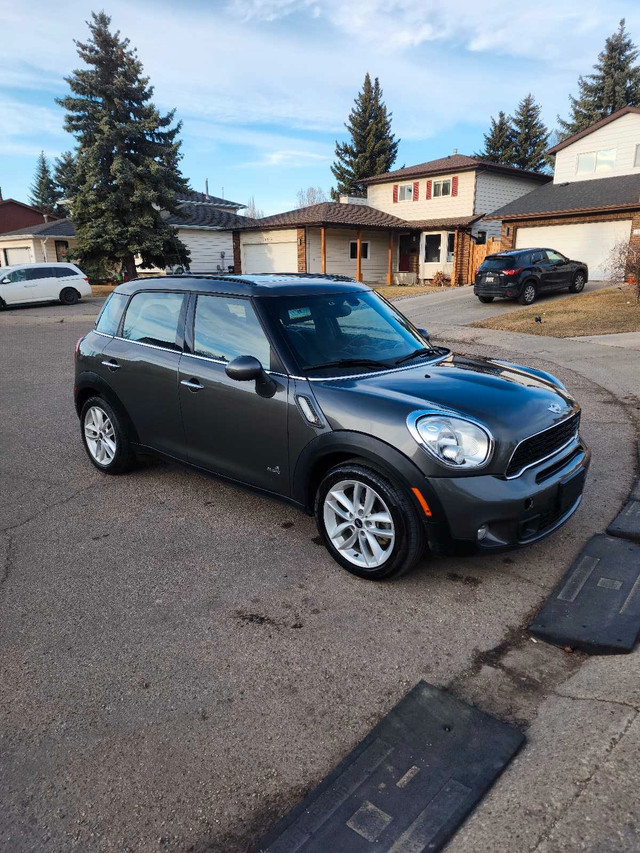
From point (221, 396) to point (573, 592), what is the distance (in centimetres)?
252

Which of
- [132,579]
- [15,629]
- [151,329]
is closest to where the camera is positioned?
[15,629]

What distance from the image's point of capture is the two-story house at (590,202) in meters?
23.0

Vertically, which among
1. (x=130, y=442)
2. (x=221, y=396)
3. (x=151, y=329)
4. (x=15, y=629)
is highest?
(x=151, y=329)

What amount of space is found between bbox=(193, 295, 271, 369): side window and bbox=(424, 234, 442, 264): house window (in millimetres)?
28602

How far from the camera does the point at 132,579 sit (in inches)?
146

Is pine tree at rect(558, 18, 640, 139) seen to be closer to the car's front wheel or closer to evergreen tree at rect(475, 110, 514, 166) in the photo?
evergreen tree at rect(475, 110, 514, 166)

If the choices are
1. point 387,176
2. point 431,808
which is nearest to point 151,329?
point 431,808

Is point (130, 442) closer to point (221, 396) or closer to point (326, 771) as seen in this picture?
point (221, 396)

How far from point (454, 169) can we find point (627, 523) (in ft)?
95.9

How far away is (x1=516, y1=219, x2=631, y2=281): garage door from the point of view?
23109 millimetres

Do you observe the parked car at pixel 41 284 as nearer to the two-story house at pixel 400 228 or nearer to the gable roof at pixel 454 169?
the two-story house at pixel 400 228

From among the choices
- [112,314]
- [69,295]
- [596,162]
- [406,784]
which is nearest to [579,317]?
[112,314]

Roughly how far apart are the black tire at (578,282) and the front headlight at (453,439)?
19.7 metres

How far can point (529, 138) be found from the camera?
4669cm
